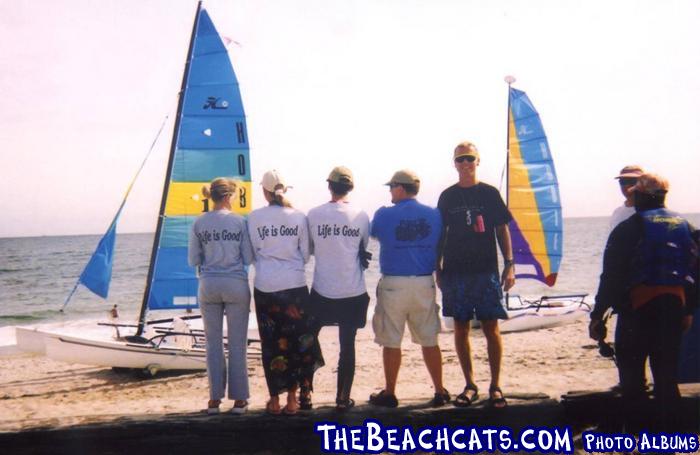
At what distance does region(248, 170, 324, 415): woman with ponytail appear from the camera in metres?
3.89

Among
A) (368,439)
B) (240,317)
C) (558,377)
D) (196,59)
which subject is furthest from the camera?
(196,59)

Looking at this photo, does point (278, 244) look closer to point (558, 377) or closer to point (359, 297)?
point (359, 297)

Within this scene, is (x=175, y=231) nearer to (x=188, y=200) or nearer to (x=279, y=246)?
(x=188, y=200)

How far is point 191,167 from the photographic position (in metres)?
8.76

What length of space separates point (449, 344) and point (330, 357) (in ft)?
6.91

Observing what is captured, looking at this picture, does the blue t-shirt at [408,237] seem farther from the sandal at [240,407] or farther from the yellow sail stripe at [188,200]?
the yellow sail stripe at [188,200]

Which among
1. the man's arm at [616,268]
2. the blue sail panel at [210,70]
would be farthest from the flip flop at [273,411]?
the blue sail panel at [210,70]

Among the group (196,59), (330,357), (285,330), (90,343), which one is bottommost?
(330,357)

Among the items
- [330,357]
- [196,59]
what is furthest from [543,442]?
[196,59]

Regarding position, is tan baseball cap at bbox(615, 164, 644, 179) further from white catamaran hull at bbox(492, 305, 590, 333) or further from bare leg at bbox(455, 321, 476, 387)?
white catamaran hull at bbox(492, 305, 590, 333)

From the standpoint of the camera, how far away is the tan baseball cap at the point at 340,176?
398cm

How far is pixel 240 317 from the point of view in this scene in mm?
4066

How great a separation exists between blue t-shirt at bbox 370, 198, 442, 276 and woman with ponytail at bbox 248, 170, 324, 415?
57 cm

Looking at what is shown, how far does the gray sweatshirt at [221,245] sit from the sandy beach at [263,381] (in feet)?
5.98
